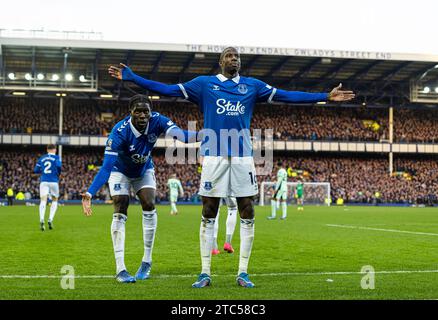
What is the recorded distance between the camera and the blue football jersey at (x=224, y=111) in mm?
7016

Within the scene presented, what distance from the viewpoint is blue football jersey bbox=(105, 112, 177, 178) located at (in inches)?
293

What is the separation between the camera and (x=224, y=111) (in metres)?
7.07

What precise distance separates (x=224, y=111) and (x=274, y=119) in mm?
54084

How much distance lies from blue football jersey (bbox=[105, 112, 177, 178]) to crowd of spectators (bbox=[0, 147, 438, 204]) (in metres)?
44.0

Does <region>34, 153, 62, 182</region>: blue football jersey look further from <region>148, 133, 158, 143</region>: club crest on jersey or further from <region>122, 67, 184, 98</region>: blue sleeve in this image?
<region>122, 67, 184, 98</region>: blue sleeve

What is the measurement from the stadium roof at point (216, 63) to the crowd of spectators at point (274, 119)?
264 cm

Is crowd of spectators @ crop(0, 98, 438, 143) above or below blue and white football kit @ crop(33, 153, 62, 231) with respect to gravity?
above

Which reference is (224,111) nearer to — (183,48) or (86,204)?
(86,204)

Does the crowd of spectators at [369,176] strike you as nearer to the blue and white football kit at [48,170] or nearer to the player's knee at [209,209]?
the blue and white football kit at [48,170]

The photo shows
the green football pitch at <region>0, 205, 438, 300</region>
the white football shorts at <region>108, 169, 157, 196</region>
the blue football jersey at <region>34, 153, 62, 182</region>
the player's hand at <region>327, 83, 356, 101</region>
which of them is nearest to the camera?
the green football pitch at <region>0, 205, 438, 300</region>

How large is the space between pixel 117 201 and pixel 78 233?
28.5 ft

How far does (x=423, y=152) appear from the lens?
6075 cm

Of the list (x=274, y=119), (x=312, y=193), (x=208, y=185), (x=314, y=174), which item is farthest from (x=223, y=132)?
(x=274, y=119)

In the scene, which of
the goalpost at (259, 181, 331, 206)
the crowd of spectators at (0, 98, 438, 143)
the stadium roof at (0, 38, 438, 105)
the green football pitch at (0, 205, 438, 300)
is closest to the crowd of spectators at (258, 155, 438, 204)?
the crowd of spectators at (0, 98, 438, 143)
